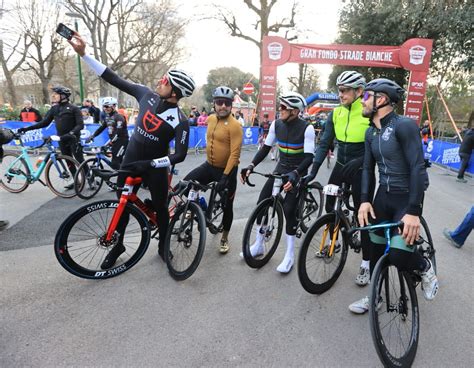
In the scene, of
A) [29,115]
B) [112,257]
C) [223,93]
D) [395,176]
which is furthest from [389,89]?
[29,115]

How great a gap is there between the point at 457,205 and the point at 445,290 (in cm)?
447


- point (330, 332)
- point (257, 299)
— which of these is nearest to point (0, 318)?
point (257, 299)

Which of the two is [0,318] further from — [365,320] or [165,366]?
[365,320]

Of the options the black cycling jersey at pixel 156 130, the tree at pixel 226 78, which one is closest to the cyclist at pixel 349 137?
the black cycling jersey at pixel 156 130

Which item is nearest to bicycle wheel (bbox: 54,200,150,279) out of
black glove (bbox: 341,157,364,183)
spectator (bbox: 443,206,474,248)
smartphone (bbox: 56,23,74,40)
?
smartphone (bbox: 56,23,74,40)

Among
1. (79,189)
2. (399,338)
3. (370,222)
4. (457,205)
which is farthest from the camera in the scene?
(457,205)

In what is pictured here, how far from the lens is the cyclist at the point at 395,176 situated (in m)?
2.27

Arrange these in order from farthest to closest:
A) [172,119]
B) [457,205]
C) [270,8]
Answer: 1. [270,8]
2. [457,205]
3. [172,119]

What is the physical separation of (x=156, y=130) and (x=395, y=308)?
8.94 ft

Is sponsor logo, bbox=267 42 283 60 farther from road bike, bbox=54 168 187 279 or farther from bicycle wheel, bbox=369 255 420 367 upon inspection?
bicycle wheel, bbox=369 255 420 367

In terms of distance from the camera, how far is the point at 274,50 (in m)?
16.0

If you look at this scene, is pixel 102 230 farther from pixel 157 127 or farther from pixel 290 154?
pixel 290 154

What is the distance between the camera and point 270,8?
2197 centimetres

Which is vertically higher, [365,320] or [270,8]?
[270,8]
